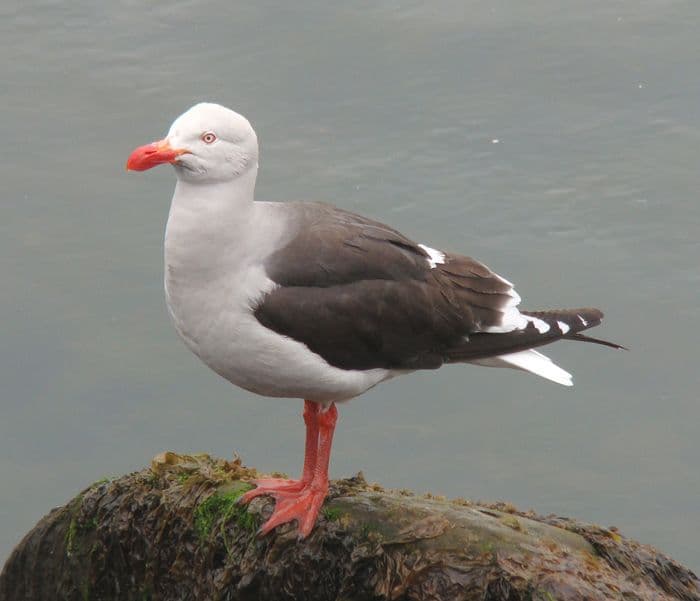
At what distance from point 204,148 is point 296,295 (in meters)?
0.65

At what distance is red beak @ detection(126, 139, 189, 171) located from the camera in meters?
5.60

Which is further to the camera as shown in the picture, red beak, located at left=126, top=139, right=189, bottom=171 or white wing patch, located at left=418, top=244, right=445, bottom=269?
white wing patch, located at left=418, top=244, right=445, bottom=269

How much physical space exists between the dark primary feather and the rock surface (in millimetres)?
595

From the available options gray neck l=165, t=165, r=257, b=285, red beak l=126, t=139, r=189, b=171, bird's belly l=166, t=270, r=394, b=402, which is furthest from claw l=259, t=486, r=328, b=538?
red beak l=126, t=139, r=189, b=171

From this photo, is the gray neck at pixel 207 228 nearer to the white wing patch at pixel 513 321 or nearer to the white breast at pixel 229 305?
the white breast at pixel 229 305

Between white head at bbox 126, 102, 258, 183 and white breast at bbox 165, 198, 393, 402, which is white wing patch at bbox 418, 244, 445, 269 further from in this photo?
white head at bbox 126, 102, 258, 183

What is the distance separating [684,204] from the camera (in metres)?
9.82

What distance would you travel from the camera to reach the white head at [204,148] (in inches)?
222

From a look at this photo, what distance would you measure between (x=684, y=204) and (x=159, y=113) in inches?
140

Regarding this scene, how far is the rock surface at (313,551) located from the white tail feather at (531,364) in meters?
0.74

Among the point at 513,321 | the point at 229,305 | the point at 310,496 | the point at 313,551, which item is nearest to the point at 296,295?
the point at 229,305

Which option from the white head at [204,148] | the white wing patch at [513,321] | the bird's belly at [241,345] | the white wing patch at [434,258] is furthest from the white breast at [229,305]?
the white wing patch at [513,321]

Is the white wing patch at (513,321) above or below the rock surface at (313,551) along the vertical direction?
above

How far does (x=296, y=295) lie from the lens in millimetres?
5797
